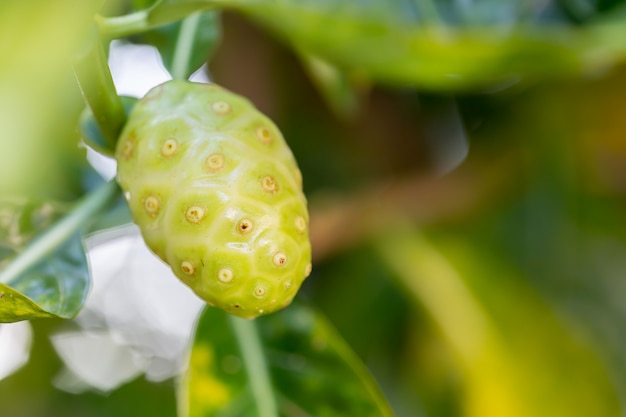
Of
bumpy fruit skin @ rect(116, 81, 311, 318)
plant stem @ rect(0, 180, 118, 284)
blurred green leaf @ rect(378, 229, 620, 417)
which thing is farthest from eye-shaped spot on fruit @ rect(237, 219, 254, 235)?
blurred green leaf @ rect(378, 229, 620, 417)

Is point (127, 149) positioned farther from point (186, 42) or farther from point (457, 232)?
point (457, 232)

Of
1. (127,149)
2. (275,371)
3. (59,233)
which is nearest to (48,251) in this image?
(59,233)

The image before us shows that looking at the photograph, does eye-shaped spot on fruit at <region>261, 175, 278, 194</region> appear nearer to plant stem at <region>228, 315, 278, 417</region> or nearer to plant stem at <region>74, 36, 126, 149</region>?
plant stem at <region>74, 36, 126, 149</region>

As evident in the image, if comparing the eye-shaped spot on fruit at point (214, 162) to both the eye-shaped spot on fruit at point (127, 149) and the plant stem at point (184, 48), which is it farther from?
the plant stem at point (184, 48)

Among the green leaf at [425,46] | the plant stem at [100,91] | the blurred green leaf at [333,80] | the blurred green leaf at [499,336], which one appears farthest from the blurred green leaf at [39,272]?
the blurred green leaf at [499,336]

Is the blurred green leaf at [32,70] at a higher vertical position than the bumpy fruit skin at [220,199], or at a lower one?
higher

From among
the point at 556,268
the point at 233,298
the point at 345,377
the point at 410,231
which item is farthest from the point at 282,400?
the point at 556,268
